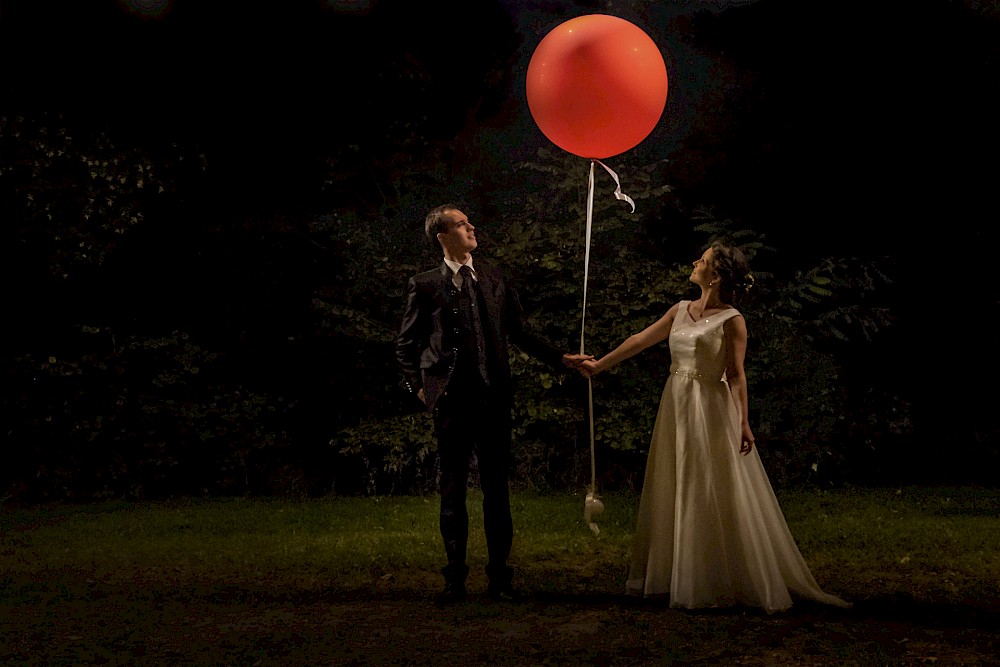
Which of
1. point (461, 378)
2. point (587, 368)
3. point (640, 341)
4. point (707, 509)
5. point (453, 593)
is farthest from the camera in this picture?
point (587, 368)

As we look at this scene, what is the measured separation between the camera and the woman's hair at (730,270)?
530cm

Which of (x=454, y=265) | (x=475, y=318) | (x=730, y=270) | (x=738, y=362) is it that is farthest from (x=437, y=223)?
(x=738, y=362)

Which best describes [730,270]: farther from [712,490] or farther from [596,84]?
[596,84]

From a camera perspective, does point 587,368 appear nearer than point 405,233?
Yes

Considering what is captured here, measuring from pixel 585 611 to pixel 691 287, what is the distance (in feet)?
20.3

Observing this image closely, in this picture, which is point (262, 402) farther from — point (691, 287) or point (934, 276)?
point (934, 276)

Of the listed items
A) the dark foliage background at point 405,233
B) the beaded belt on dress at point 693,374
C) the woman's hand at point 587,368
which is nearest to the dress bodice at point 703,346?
the beaded belt on dress at point 693,374

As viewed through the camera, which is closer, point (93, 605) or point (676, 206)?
point (93, 605)

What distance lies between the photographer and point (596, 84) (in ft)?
18.5

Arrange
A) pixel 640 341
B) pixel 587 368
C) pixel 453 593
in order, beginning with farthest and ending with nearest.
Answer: pixel 587 368 < pixel 640 341 < pixel 453 593

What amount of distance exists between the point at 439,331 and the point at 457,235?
508mm

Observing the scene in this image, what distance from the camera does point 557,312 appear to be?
434 inches

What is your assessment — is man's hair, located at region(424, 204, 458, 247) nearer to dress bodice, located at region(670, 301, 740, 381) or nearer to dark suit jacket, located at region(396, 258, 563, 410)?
dark suit jacket, located at region(396, 258, 563, 410)

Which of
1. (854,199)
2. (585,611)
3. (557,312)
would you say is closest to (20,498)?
(557,312)
